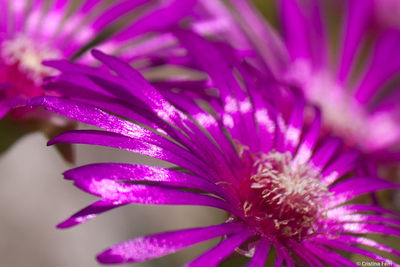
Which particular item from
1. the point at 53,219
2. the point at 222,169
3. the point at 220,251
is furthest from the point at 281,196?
the point at 53,219

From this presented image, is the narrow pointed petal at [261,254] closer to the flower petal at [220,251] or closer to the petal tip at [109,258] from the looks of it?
the flower petal at [220,251]

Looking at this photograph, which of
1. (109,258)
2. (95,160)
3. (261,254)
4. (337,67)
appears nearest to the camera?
(109,258)

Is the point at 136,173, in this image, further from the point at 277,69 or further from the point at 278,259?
the point at 277,69

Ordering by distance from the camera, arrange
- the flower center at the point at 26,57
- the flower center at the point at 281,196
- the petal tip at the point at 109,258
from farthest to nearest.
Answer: the flower center at the point at 26,57, the flower center at the point at 281,196, the petal tip at the point at 109,258

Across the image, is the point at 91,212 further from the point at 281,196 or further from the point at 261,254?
the point at 281,196

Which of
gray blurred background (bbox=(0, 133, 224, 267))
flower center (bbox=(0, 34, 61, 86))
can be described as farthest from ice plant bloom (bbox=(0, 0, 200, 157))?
gray blurred background (bbox=(0, 133, 224, 267))

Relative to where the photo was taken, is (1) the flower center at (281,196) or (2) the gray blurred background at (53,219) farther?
(2) the gray blurred background at (53,219)

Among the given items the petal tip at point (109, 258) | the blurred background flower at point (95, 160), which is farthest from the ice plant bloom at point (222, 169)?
the blurred background flower at point (95, 160)
